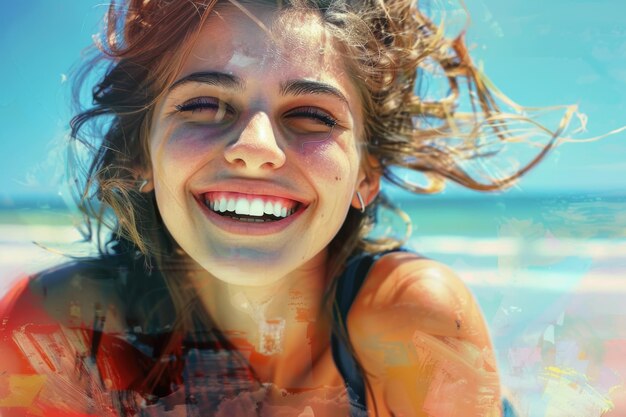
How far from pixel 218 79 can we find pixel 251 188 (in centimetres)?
24

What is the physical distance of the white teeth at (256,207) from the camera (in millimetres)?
1387

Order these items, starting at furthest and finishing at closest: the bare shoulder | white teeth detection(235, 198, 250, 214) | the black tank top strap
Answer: the black tank top strap, the bare shoulder, white teeth detection(235, 198, 250, 214)

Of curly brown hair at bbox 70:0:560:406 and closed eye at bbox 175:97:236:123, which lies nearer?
closed eye at bbox 175:97:236:123

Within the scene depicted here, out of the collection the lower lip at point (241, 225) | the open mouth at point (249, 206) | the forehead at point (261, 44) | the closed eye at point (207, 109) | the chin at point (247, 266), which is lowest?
the chin at point (247, 266)

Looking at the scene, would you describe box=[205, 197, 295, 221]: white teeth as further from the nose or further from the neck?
the neck

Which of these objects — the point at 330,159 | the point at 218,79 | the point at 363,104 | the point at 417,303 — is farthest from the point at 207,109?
the point at 417,303

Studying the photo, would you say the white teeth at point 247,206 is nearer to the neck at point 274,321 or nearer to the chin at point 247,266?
the chin at point 247,266

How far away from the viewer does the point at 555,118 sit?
69.6 inches

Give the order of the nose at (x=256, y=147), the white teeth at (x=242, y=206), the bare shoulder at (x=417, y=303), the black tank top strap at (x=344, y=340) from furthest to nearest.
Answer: the black tank top strap at (x=344, y=340) → the bare shoulder at (x=417, y=303) → the white teeth at (x=242, y=206) → the nose at (x=256, y=147)

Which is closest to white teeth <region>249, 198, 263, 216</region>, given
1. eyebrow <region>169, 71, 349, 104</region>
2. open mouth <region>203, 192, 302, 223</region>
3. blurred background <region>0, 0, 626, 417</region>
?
open mouth <region>203, 192, 302, 223</region>

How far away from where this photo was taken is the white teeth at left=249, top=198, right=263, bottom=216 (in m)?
1.39

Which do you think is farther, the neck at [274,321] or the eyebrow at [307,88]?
the neck at [274,321]


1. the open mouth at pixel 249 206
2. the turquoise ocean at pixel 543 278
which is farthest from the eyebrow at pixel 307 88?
the turquoise ocean at pixel 543 278

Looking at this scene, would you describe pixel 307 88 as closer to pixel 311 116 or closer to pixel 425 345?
pixel 311 116
